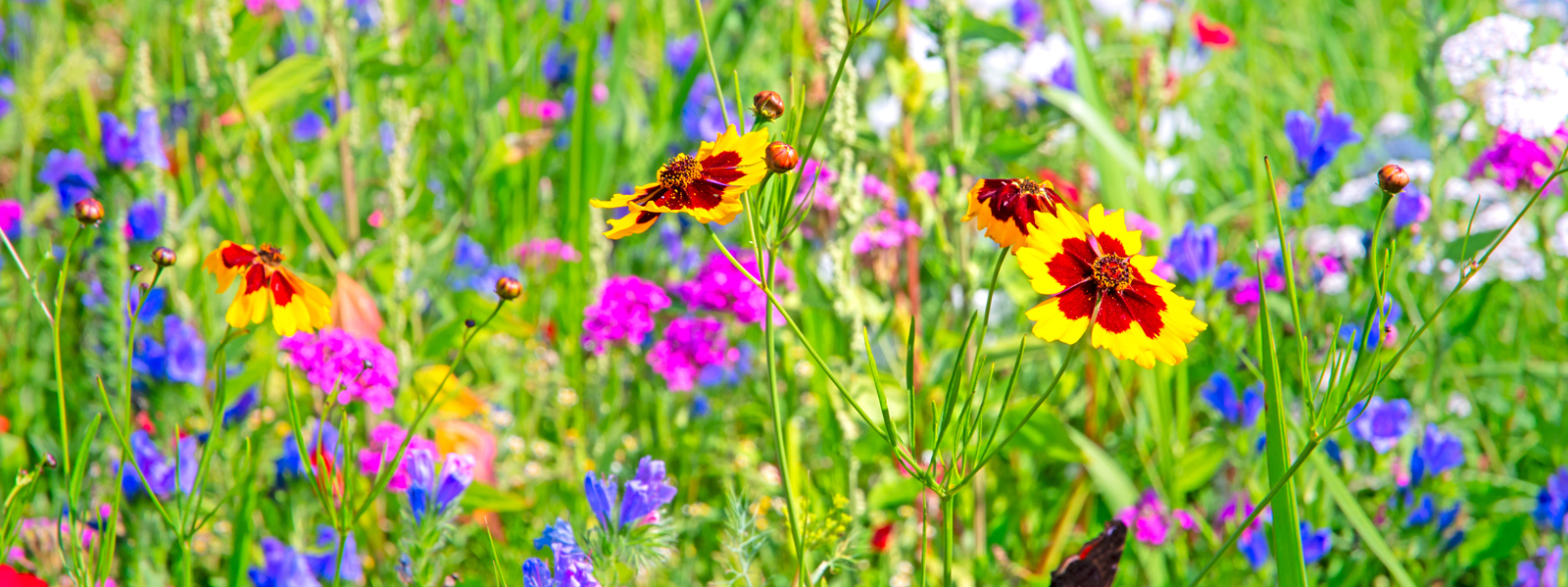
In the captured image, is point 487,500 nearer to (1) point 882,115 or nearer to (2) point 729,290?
(2) point 729,290

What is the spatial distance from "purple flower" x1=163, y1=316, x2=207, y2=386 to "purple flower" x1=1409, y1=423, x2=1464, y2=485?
175 centimetres

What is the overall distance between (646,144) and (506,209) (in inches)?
13.9

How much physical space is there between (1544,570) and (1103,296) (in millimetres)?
1023

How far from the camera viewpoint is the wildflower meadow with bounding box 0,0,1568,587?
3.49 ft

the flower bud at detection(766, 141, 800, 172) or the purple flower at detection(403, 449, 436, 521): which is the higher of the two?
the flower bud at detection(766, 141, 800, 172)

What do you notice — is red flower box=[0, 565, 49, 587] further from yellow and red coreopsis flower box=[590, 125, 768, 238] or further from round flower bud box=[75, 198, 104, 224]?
yellow and red coreopsis flower box=[590, 125, 768, 238]

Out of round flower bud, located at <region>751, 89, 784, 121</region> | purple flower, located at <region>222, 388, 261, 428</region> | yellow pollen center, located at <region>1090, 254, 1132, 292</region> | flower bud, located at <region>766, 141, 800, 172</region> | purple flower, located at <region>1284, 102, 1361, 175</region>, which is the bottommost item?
yellow pollen center, located at <region>1090, 254, 1132, 292</region>

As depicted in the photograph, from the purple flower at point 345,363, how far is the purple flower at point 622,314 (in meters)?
0.38

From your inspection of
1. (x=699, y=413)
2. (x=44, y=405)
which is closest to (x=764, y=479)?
(x=699, y=413)

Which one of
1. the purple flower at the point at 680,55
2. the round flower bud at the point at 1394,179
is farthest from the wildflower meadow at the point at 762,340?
the purple flower at the point at 680,55

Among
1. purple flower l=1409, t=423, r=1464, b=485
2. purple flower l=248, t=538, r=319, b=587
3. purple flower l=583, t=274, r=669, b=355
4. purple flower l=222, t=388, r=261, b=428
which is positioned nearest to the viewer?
purple flower l=248, t=538, r=319, b=587

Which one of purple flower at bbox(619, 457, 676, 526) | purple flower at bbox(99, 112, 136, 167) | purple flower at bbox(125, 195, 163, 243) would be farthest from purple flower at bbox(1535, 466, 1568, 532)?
purple flower at bbox(99, 112, 136, 167)

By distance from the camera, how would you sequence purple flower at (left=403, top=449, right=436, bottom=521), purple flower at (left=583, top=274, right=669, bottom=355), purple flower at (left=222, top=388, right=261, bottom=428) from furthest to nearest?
purple flower at (left=583, top=274, right=669, bottom=355)
purple flower at (left=222, top=388, right=261, bottom=428)
purple flower at (left=403, top=449, right=436, bottom=521)

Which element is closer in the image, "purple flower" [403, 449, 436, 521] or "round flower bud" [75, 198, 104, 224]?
"round flower bud" [75, 198, 104, 224]
